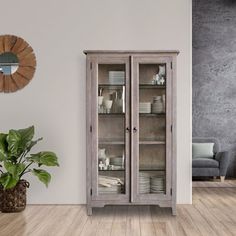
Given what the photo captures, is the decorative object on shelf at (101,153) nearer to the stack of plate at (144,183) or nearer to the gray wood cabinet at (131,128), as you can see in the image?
the gray wood cabinet at (131,128)

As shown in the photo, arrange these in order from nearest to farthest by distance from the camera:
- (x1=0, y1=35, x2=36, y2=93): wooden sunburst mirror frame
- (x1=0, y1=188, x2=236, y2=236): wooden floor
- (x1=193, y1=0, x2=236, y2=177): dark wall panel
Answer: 1. (x1=0, y1=188, x2=236, y2=236): wooden floor
2. (x1=0, y1=35, x2=36, y2=93): wooden sunburst mirror frame
3. (x1=193, y1=0, x2=236, y2=177): dark wall panel

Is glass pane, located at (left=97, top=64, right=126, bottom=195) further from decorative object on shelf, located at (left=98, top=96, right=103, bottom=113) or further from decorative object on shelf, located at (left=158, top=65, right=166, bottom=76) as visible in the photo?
decorative object on shelf, located at (left=158, top=65, right=166, bottom=76)

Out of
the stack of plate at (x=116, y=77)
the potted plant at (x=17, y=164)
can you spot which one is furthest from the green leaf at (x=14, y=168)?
the stack of plate at (x=116, y=77)

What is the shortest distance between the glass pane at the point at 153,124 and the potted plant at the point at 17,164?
0.91 meters

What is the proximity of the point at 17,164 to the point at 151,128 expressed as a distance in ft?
4.55

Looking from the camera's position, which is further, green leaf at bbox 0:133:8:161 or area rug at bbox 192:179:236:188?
area rug at bbox 192:179:236:188

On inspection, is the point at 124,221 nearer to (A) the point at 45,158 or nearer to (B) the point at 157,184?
(B) the point at 157,184

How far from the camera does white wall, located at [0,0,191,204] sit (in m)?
6.00

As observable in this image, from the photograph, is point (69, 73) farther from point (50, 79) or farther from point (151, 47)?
point (151, 47)

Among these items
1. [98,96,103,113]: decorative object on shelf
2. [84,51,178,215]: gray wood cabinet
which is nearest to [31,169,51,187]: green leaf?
[84,51,178,215]: gray wood cabinet

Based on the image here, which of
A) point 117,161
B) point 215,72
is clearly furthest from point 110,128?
point 215,72

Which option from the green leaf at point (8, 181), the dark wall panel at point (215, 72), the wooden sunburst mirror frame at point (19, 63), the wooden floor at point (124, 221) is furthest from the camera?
the dark wall panel at point (215, 72)

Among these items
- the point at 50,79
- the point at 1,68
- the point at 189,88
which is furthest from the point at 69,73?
the point at 189,88

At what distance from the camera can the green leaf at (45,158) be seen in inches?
215
